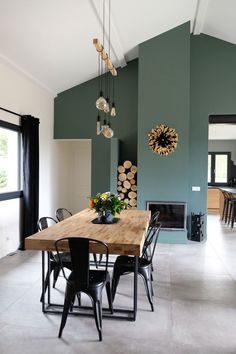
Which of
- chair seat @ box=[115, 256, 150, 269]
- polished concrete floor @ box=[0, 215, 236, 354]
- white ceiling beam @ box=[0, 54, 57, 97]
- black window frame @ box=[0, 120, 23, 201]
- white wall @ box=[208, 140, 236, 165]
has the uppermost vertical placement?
white ceiling beam @ box=[0, 54, 57, 97]

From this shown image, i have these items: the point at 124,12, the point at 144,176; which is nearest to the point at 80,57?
the point at 124,12

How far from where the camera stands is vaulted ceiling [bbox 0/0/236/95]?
382 centimetres

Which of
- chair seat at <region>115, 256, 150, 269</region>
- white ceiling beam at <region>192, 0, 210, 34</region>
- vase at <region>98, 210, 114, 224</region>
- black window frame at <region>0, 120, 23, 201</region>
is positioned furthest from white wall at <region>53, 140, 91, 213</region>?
chair seat at <region>115, 256, 150, 269</region>

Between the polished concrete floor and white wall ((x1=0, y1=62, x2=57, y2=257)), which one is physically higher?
white wall ((x1=0, y1=62, x2=57, y2=257))

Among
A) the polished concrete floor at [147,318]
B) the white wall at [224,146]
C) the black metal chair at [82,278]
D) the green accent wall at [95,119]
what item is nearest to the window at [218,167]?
the white wall at [224,146]

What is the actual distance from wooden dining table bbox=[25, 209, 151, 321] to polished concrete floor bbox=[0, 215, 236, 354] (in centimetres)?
16

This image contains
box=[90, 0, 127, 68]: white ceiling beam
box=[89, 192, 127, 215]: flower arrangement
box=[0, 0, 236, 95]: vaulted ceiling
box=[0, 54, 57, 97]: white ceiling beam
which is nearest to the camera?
box=[89, 192, 127, 215]: flower arrangement

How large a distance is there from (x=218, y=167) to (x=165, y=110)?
246 inches

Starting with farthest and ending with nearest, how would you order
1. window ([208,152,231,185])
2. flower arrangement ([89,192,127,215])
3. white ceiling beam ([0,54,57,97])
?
window ([208,152,231,185]) < white ceiling beam ([0,54,57,97]) < flower arrangement ([89,192,127,215])

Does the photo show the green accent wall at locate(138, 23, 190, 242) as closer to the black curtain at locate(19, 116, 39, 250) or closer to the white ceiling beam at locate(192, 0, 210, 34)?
the white ceiling beam at locate(192, 0, 210, 34)

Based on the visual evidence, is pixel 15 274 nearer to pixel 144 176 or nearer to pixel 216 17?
pixel 144 176

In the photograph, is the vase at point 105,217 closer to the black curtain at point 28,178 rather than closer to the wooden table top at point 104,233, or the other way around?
the wooden table top at point 104,233

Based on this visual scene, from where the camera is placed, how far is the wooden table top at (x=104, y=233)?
99.2 inches

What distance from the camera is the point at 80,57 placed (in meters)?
5.37
